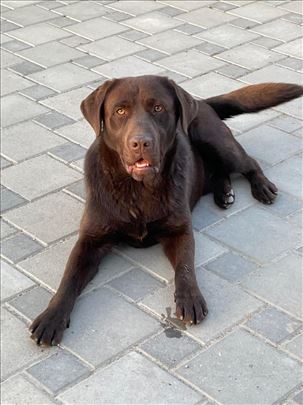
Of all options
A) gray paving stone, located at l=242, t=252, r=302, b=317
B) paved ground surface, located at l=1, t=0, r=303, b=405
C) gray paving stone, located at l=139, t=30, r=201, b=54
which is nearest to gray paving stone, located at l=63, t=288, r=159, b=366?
paved ground surface, located at l=1, t=0, r=303, b=405

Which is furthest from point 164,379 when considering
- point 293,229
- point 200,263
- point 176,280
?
point 293,229

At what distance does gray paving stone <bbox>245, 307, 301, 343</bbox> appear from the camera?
149 inches

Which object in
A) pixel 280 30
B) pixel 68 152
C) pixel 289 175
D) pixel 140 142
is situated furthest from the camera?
pixel 280 30

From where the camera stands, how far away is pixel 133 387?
3.51 meters

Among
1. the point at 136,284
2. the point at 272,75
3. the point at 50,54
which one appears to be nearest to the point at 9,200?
the point at 136,284

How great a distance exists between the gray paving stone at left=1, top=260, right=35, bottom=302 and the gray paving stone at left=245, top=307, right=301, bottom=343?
108 cm

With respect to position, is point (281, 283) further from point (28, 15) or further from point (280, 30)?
point (28, 15)

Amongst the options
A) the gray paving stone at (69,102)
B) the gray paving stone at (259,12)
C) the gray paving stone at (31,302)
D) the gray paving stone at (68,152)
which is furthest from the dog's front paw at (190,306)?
the gray paving stone at (259,12)

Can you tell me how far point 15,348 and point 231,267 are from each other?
114 cm

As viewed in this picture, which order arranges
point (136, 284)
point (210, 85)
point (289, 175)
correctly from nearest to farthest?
point (136, 284)
point (289, 175)
point (210, 85)

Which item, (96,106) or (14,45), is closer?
(96,106)

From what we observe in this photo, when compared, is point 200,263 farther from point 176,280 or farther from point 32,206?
point 32,206

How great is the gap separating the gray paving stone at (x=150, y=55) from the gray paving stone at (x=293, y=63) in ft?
2.97

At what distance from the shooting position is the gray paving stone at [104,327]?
3.74 meters
